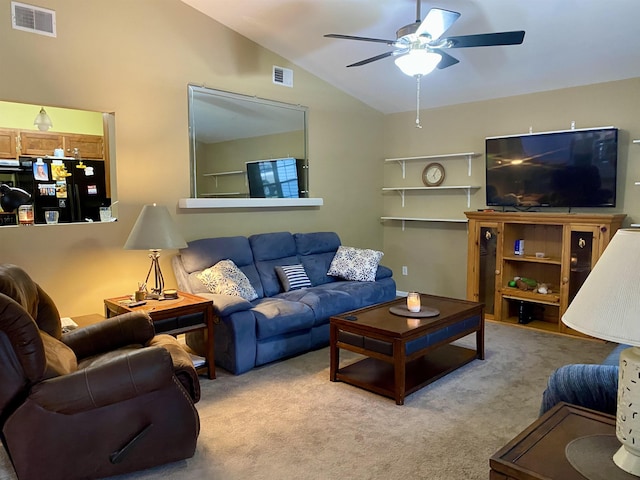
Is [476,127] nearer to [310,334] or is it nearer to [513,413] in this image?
[310,334]

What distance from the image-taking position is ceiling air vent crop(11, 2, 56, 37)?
3.36 meters

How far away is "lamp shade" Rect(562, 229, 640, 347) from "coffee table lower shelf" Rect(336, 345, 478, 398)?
6.72 feet

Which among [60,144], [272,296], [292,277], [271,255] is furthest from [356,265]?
[60,144]

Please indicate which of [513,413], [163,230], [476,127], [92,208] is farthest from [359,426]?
[476,127]

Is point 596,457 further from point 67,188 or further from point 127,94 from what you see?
point 67,188

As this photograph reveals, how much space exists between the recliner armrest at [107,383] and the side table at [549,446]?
1.51 m

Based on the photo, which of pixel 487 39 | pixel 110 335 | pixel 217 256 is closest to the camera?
pixel 110 335

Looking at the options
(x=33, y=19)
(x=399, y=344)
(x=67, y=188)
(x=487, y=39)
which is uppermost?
(x=33, y=19)

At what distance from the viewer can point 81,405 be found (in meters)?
2.10

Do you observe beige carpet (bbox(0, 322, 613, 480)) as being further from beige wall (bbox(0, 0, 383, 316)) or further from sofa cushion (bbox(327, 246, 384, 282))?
beige wall (bbox(0, 0, 383, 316))

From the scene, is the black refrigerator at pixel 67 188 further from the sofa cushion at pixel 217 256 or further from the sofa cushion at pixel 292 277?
the sofa cushion at pixel 292 277

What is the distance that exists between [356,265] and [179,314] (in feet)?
7.05

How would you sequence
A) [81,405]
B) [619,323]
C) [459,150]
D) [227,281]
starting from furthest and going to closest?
1. [459,150]
2. [227,281]
3. [81,405]
4. [619,323]

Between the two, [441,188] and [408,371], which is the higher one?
[441,188]
